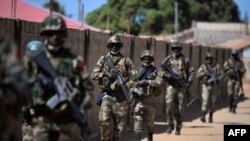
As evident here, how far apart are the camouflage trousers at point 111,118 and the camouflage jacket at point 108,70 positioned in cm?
12

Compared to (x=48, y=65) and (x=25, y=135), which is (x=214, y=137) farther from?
(x=48, y=65)

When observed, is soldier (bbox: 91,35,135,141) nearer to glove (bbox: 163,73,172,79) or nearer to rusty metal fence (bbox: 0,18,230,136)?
rusty metal fence (bbox: 0,18,230,136)

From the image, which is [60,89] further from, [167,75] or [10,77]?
[167,75]

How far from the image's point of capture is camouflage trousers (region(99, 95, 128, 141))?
28.1 feet

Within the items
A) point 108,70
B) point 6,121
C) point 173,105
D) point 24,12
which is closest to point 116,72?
point 108,70

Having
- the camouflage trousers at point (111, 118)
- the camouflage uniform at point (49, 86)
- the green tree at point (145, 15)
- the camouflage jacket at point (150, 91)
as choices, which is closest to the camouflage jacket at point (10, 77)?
the camouflage uniform at point (49, 86)

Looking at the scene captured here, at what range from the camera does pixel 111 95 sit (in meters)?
8.80

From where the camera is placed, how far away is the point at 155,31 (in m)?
51.6

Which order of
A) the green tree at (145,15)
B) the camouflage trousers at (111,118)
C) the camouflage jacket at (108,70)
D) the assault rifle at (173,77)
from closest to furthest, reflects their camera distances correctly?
1. the camouflage trousers at (111,118)
2. the camouflage jacket at (108,70)
3. the assault rifle at (173,77)
4. the green tree at (145,15)

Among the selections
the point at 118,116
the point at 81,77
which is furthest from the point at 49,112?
the point at 118,116

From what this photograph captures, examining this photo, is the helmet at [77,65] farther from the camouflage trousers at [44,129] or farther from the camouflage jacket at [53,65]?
the camouflage trousers at [44,129]

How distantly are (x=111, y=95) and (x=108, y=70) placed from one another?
15.6 inches

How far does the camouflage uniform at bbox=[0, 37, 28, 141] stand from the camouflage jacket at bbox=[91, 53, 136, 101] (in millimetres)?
4274

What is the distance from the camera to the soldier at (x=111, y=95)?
28.2 feet
